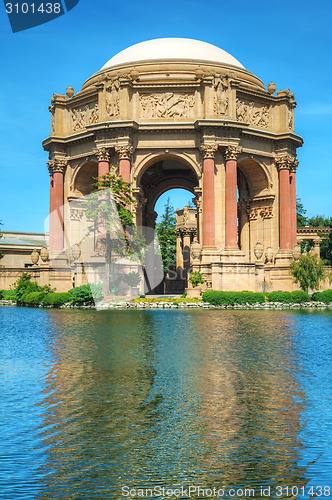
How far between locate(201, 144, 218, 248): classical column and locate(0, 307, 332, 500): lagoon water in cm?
2657

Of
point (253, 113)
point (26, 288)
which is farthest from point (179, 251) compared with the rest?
point (26, 288)

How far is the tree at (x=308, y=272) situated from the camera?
40.9 metres

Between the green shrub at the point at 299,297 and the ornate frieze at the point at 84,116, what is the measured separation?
20.9 m

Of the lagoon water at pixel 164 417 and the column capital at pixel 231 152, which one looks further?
the column capital at pixel 231 152

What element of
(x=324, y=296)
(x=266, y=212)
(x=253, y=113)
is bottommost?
(x=324, y=296)

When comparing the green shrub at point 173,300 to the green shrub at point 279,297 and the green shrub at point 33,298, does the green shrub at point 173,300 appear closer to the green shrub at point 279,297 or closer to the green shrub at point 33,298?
the green shrub at point 279,297

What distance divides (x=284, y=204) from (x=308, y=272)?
9.35 meters

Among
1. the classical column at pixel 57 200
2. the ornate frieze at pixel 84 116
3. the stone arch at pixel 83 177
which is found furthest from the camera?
the stone arch at pixel 83 177

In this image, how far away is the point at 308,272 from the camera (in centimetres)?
4119

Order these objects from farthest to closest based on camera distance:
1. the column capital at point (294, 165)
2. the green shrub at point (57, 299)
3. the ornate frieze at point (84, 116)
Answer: the column capital at point (294, 165)
the ornate frieze at point (84, 116)
the green shrub at point (57, 299)

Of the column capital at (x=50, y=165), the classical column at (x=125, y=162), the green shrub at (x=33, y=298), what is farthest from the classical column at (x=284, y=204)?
the green shrub at (x=33, y=298)

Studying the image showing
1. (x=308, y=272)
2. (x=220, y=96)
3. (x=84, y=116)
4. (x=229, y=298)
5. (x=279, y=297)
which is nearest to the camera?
(x=229, y=298)

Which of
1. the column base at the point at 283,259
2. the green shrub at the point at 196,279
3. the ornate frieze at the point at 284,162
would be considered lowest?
the green shrub at the point at 196,279

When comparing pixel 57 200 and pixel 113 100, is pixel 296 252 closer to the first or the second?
pixel 113 100
